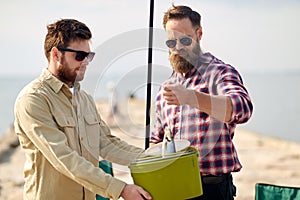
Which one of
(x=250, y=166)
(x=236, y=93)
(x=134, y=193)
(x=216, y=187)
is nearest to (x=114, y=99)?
(x=134, y=193)

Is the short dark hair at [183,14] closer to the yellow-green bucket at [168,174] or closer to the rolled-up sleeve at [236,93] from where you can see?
the rolled-up sleeve at [236,93]

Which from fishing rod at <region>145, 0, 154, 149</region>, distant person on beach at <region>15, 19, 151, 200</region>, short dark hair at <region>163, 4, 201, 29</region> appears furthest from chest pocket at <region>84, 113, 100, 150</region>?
short dark hair at <region>163, 4, 201, 29</region>

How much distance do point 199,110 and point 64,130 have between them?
Result: 613 millimetres

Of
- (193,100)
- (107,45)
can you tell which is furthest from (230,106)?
(107,45)

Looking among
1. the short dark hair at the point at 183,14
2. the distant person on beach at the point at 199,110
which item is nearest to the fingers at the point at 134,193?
the distant person on beach at the point at 199,110

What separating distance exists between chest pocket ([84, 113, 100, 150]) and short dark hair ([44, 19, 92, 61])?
34 cm

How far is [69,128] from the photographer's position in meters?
2.60

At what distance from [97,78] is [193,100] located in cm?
40

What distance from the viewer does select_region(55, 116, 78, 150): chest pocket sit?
2.56m

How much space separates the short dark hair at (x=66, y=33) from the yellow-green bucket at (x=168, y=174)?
2.01 ft

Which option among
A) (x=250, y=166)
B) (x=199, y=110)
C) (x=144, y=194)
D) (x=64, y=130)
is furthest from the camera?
(x=250, y=166)

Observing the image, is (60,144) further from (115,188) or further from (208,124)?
(208,124)

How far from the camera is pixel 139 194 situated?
247 centimetres

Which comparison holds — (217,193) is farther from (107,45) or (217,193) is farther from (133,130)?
(107,45)
